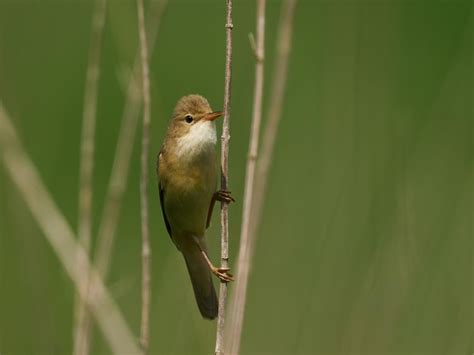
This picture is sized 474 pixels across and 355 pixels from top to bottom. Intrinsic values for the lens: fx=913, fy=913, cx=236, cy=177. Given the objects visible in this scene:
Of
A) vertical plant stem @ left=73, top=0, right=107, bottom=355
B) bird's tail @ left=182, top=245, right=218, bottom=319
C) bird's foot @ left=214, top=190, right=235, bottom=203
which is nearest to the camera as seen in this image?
vertical plant stem @ left=73, top=0, right=107, bottom=355

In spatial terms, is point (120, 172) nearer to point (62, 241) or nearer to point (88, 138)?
point (88, 138)

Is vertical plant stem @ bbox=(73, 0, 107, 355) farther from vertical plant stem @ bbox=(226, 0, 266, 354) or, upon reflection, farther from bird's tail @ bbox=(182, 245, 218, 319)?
bird's tail @ bbox=(182, 245, 218, 319)

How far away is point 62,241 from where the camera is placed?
2975 millimetres

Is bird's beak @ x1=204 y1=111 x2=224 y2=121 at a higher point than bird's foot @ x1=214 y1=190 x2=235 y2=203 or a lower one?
higher

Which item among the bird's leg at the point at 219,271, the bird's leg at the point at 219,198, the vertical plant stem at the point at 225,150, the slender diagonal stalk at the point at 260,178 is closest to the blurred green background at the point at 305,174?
the bird's leg at the point at 219,271

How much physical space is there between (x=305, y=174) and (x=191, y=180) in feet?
9.93

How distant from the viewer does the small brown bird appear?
3.40 meters

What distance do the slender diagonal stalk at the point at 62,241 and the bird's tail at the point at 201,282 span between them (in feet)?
3.11

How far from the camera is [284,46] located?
246 centimetres

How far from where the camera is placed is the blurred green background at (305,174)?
10.8 feet

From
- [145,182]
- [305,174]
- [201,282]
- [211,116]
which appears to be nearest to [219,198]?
[211,116]

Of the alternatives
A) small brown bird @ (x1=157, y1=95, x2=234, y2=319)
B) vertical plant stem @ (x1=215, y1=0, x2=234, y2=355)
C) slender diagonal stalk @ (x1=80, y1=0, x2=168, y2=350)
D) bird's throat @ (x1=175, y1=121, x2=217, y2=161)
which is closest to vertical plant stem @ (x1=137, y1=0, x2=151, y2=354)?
slender diagonal stalk @ (x1=80, y1=0, x2=168, y2=350)

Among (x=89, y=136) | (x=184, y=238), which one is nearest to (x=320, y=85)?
(x=184, y=238)

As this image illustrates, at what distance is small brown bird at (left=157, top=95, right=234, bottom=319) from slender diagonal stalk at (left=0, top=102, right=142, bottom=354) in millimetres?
514
